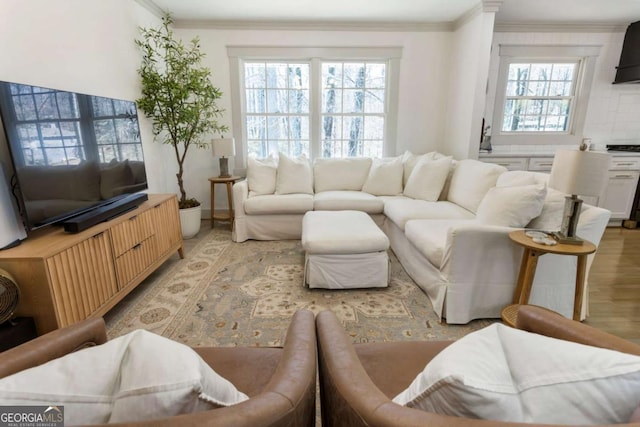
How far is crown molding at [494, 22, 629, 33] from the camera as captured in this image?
3945 mm

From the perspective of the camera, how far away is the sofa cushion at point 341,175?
3.97 metres

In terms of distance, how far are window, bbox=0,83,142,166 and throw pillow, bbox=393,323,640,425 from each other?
6.98 ft

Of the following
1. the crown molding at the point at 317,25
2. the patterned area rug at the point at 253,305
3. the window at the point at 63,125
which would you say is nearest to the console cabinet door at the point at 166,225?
the patterned area rug at the point at 253,305

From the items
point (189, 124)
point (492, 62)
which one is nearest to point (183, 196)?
point (189, 124)

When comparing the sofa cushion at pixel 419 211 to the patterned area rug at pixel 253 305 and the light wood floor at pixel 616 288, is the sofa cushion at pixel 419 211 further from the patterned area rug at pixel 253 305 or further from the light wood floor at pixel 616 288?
the light wood floor at pixel 616 288

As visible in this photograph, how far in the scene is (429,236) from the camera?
230 centimetres

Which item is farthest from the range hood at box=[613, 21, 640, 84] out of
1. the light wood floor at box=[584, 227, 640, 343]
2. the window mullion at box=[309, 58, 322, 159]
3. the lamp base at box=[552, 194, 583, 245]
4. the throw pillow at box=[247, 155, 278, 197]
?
the throw pillow at box=[247, 155, 278, 197]

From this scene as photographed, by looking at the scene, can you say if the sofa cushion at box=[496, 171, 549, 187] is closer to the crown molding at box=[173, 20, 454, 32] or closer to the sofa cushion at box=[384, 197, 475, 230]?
the sofa cushion at box=[384, 197, 475, 230]

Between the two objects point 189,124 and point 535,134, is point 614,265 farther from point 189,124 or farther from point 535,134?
point 189,124

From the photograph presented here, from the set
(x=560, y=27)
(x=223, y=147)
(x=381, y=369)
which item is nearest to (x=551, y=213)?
(x=381, y=369)

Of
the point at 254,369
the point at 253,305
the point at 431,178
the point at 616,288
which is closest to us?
the point at 254,369

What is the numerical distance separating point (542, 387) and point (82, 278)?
6.91ft

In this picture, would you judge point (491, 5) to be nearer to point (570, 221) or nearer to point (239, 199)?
point (570, 221)

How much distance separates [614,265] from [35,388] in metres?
3.99
